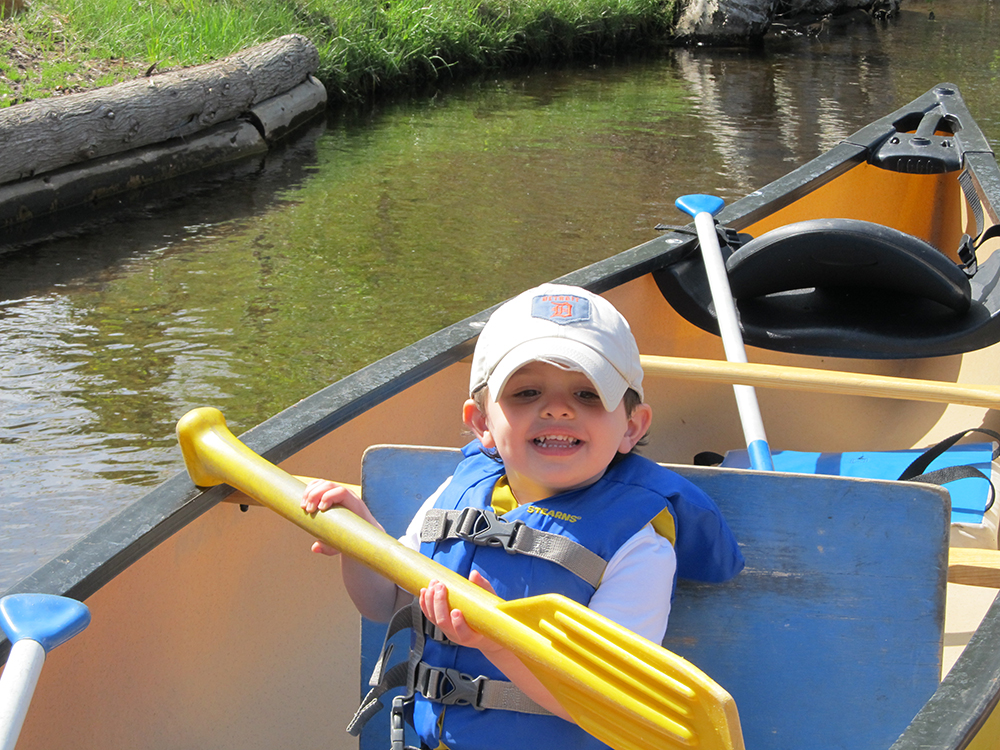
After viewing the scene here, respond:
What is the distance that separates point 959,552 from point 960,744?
2.03ft

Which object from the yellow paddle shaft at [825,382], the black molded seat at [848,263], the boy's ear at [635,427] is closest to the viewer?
the boy's ear at [635,427]

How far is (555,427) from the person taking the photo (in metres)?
1.25

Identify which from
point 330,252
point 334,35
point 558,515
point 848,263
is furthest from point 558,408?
point 334,35

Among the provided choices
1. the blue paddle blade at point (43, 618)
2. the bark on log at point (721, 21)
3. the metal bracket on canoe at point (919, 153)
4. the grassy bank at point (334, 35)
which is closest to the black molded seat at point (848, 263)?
the metal bracket on canoe at point (919, 153)

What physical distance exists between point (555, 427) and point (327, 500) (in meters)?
0.30

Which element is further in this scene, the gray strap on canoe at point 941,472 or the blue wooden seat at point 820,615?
the gray strap on canoe at point 941,472

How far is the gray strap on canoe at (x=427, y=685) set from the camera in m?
1.22

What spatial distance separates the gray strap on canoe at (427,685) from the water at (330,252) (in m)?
1.47

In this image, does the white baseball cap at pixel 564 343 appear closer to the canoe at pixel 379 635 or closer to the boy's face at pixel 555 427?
the boy's face at pixel 555 427

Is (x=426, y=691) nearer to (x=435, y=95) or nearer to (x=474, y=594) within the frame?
(x=474, y=594)

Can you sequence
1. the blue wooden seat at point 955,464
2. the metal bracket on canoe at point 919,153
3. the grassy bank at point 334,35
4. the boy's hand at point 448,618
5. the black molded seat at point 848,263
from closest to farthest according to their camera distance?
1. the boy's hand at point 448,618
2. the blue wooden seat at point 955,464
3. the black molded seat at point 848,263
4. the metal bracket on canoe at point 919,153
5. the grassy bank at point 334,35

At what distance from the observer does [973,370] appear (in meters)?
2.93

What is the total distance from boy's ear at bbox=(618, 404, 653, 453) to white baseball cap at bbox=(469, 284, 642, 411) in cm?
2

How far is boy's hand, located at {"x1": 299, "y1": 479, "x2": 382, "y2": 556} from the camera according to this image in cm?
129
